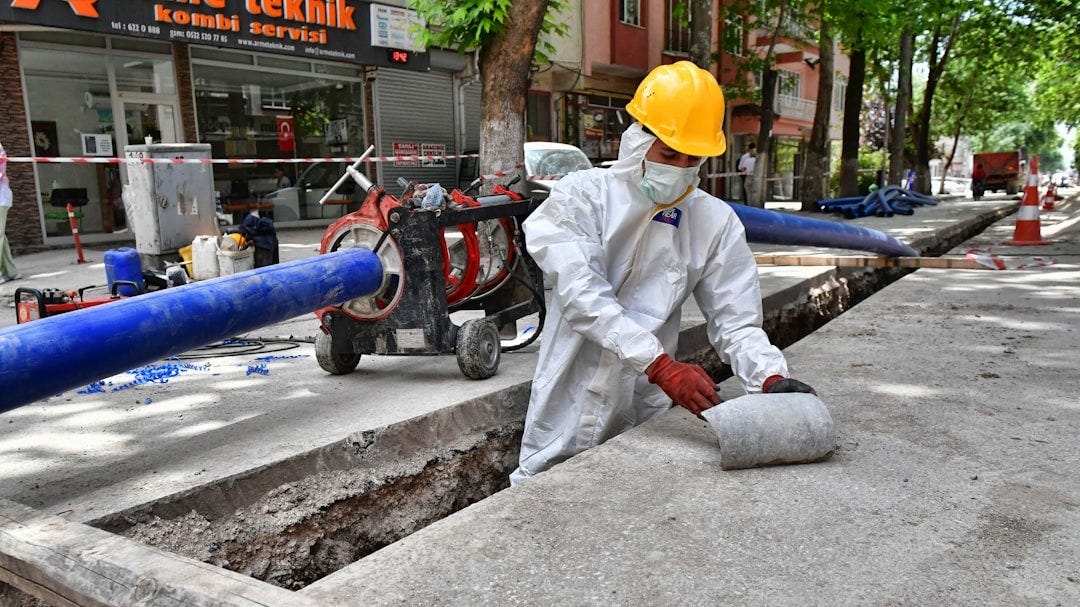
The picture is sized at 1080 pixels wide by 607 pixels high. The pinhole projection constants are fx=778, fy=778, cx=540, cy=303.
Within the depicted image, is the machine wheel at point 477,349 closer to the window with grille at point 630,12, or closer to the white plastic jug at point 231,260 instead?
the white plastic jug at point 231,260

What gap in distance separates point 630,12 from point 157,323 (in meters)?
19.6

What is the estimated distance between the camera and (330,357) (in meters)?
4.16

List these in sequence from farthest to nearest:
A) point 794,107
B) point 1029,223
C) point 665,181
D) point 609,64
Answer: point 794,107, point 609,64, point 1029,223, point 665,181

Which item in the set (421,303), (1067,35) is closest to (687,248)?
(421,303)

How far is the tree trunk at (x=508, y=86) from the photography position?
6.20 metres

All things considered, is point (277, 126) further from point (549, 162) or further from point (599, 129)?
point (599, 129)

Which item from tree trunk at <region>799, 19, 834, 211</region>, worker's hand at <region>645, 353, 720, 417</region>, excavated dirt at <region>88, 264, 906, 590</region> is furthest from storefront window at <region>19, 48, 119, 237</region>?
tree trunk at <region>799, 19, 834, 211</region>

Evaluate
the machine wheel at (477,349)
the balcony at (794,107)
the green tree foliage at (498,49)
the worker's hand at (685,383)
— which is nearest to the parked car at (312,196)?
the green tree foliage at (498,49)

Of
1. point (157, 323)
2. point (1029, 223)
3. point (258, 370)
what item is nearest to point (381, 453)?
point (157, 323)

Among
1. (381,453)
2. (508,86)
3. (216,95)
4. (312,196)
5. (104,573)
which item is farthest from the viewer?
(312,196)

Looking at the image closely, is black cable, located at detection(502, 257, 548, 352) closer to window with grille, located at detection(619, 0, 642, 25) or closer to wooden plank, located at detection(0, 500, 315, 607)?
wooden plank, located at detection(0, 500, 315, 607)

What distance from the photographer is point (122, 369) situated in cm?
275

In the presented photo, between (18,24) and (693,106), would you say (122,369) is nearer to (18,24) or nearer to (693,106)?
(693,106)

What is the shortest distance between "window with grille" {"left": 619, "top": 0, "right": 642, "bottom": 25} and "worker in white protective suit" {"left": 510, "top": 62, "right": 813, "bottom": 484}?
18.2m
